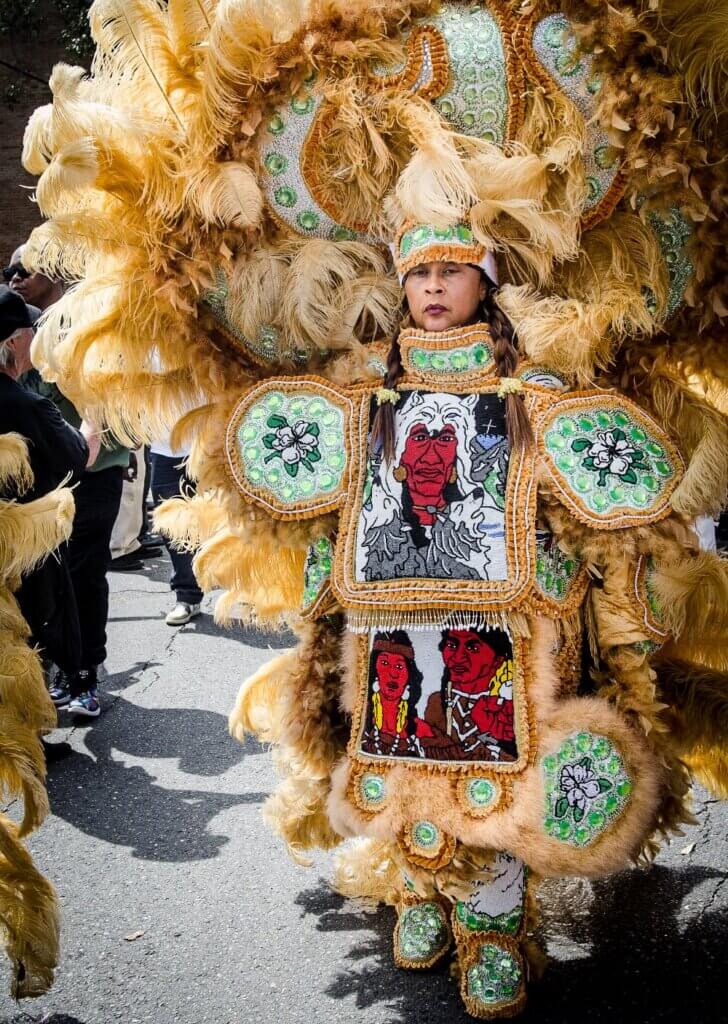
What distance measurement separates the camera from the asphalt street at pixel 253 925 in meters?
2.38

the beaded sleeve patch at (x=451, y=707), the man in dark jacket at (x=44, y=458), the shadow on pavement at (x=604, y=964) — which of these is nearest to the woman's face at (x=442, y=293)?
the beaded sleeve patch at (x=451, y=707)

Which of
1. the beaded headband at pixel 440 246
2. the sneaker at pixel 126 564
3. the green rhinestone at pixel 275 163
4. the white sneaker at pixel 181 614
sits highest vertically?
the green rhinestone at pixel 275 163

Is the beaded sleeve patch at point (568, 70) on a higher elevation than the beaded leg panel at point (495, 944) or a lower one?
higher

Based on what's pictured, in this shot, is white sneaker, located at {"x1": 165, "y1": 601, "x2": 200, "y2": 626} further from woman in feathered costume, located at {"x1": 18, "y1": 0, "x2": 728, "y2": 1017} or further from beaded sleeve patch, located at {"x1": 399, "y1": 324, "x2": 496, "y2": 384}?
beaded sleeve patch, located at {"x1": 399, "y1": 324, "x2": 496, "y2": 384}

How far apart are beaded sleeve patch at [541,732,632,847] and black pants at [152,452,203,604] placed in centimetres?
326

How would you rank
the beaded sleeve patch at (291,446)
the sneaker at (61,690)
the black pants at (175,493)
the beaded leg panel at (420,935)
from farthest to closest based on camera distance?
the black pants at (175,493) → the sneaker at (61,690) → the beaded leg panel at (420,935) → the beaded sleeve patch at (291,446)

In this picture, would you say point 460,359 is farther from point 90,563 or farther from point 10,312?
point 90,563

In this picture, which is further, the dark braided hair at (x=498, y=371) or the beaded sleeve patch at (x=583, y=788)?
the dark braided hair at (x=498, y=371)

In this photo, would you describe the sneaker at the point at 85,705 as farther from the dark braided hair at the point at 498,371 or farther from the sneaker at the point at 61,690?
the dark braided hair at the point at 498,371

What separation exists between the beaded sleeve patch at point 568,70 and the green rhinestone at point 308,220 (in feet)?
2.01

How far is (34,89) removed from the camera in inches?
486

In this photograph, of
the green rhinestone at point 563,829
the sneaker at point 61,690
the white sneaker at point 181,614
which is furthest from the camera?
the white sneaker at point 181,614

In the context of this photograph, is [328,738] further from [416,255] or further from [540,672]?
[416,255]

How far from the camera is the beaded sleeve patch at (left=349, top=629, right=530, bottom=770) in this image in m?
2.18
